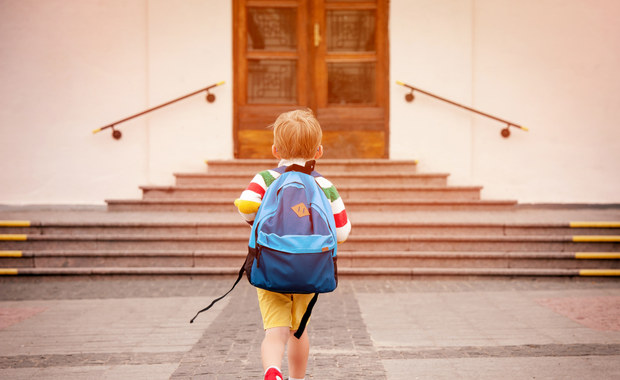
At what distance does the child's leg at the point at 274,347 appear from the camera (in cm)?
279

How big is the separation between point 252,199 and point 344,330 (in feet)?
7.33

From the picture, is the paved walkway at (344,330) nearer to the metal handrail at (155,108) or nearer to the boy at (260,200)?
the boy at (260,200)

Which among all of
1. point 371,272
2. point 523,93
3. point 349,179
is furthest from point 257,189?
point 523,93

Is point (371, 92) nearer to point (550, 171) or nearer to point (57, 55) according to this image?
point (550, 171)

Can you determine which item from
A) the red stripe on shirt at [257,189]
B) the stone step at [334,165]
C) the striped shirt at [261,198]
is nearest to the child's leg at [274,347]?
the striped shirt at [261,198]

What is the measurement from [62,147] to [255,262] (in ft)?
25.9

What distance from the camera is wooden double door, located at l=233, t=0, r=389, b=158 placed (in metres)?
9.80

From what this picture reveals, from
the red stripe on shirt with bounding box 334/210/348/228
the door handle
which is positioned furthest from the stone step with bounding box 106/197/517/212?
the red stripe on shirt with bounding box 334/210/348/228

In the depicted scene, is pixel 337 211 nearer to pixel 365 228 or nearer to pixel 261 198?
pixel 261 198

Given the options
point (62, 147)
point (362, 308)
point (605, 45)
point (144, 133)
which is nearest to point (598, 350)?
point (362, 308)

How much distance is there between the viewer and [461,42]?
9.59m

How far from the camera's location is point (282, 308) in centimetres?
296

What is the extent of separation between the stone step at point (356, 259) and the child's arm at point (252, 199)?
4179mm

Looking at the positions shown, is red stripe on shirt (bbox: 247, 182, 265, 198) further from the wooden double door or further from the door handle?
the door handle
